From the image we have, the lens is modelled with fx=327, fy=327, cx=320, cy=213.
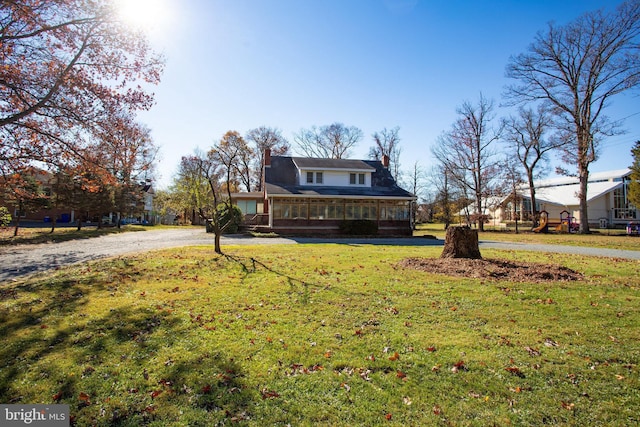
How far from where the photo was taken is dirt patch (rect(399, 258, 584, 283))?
865 cm

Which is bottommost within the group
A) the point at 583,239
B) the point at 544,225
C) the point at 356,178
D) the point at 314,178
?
the point at 583,239

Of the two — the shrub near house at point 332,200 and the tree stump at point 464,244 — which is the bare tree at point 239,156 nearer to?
the shrub near house at point 332,200

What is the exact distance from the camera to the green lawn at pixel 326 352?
10.6 feet

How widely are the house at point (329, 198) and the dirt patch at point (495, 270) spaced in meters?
16.9

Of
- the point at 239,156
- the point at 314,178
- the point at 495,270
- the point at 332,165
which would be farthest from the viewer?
the point at 239,156

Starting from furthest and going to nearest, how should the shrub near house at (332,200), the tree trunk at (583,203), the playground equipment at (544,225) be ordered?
the playground equipment at (544,225), the tree trunk at (583,203), the shrub near house at (332,200)

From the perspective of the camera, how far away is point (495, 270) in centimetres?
926

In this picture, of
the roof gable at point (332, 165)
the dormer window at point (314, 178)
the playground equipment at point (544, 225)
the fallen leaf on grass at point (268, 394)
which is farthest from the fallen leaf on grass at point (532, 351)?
the playground equipment at point (544, 225)

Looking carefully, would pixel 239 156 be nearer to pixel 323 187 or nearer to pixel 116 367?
pixel 323 187

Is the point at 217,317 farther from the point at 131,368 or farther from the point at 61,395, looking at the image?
the point at 61,395

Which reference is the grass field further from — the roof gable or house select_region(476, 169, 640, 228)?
house select_region(476, 169, 640, 228)

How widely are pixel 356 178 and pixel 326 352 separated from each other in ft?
90.5

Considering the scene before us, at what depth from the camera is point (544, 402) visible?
3.32m

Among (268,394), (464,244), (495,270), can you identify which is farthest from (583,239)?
(268,394)
